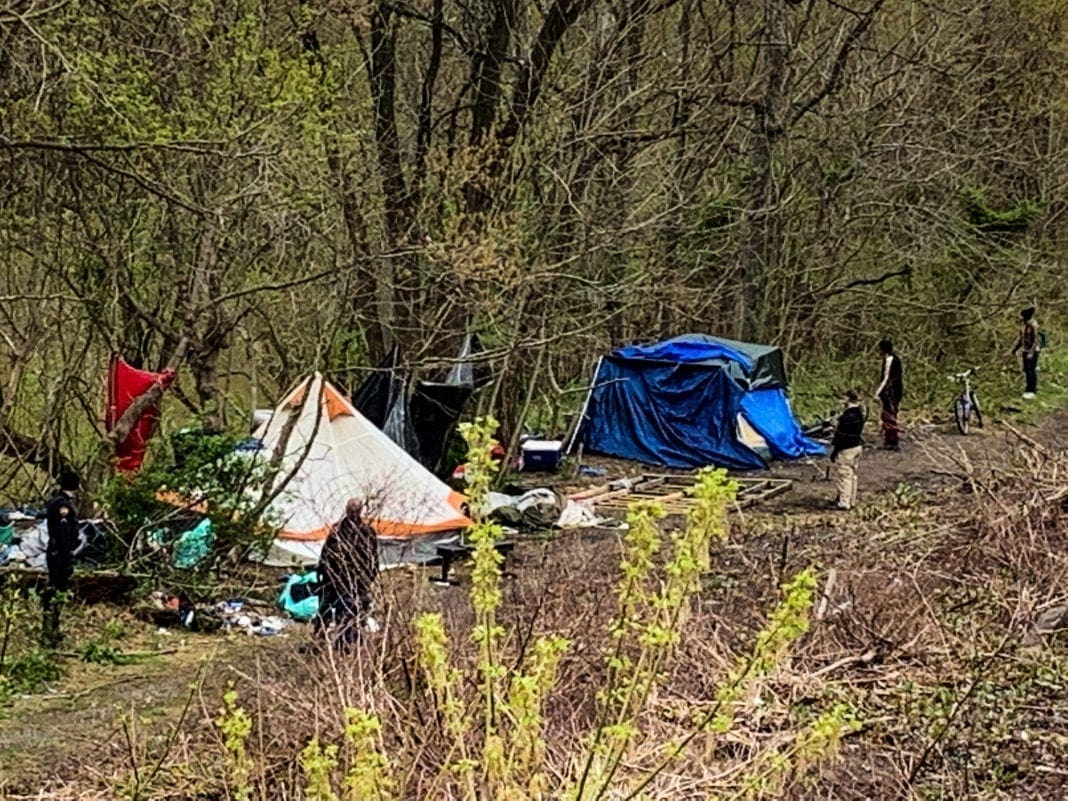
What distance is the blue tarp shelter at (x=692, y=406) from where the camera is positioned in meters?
20.2

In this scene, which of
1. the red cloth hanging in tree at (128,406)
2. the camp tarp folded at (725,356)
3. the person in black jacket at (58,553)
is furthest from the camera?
the camp tarp folded at (725,356)

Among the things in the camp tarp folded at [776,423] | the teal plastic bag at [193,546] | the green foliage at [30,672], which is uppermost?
the camp tarp folded at [776,423]

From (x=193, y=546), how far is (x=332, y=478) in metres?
2.71

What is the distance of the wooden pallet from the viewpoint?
656 inches

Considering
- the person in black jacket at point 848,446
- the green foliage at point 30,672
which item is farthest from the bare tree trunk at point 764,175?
the green foliage at point 30,672

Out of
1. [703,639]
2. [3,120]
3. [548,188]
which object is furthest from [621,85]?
[703,639]

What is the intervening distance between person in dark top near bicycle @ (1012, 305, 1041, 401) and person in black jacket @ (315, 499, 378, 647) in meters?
18.2

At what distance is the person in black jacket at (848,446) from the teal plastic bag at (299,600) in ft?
21.8

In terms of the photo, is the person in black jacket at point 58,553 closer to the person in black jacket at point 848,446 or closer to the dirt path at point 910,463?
the dirt path at point 910,463

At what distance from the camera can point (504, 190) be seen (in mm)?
16875

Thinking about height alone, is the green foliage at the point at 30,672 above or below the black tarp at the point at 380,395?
below

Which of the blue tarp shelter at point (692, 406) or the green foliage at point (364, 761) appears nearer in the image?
the green foliage at point (364, 761)

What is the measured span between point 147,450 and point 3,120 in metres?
3.74

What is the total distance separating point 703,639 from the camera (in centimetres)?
759
